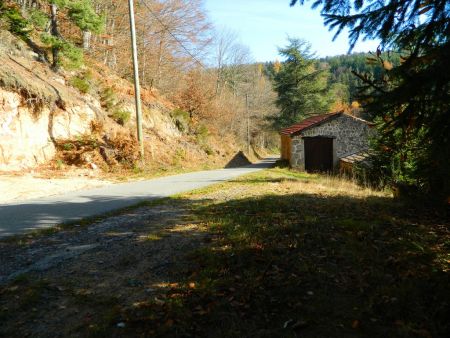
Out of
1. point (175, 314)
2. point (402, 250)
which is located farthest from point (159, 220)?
point (402, 250)

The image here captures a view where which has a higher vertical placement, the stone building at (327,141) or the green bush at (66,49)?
the green bush at (66,49)

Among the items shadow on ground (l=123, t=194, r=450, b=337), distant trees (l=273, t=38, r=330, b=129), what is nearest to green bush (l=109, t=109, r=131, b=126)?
shadow on ground (l=123, t=194, r=450, b=337)

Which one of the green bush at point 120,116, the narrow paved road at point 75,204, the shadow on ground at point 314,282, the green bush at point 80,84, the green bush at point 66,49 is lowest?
the shadow on ground at point 314,282

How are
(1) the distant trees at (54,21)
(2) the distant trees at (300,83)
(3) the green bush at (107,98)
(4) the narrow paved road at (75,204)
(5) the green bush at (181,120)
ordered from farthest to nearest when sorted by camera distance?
(2) the distant trees at (300,83)
(5) the green bush at (181,120)
(3) the green bush at (107,98)
(1) the distant trees at (54,21)
(4) the narrow paved road at (75,204)

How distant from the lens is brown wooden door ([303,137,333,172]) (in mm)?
22755

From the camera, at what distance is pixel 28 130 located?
1287 cm

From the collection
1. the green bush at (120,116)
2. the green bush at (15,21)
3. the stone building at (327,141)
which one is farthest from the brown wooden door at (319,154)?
the green bush at (15,21)

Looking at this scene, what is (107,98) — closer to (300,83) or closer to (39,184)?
(39,184)

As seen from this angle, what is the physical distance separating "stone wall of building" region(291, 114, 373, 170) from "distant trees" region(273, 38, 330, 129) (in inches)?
510

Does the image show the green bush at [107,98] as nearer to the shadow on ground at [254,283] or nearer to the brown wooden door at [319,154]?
the shadow on ground at [254,283]

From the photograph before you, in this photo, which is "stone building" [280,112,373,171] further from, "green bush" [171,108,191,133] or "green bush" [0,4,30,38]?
"green bush" [0,4,30,38]

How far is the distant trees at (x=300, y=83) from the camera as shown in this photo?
115 ft

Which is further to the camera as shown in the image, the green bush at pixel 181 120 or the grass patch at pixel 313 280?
the green bush at pixel 181 120

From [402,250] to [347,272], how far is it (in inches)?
47.6
